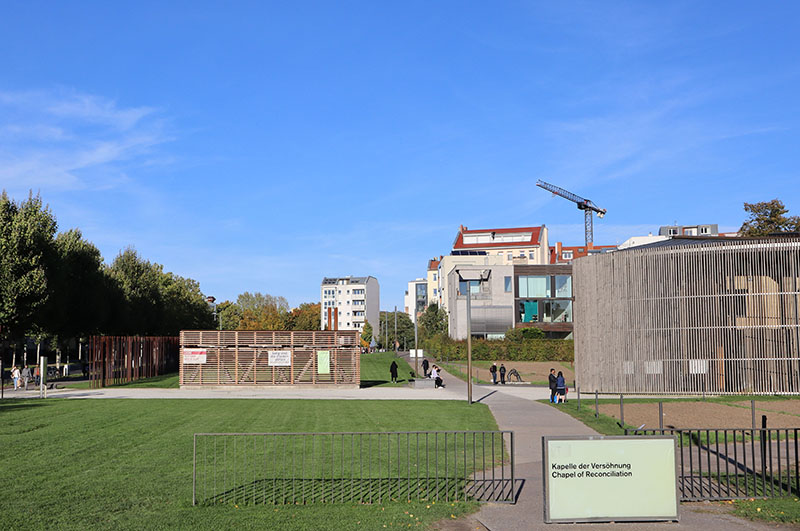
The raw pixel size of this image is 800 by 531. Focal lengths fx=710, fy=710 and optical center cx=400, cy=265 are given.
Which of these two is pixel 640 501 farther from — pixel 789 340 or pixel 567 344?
pixel 567 344

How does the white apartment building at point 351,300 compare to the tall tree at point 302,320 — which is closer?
the tall tree at point 302,320

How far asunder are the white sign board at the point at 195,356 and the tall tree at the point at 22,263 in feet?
30.3

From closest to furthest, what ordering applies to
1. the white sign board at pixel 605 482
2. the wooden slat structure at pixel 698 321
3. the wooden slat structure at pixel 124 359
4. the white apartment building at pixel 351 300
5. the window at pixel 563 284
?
the white sign board at pixel 605 482 → the wooden slat structure at pixel 698 321 → the wooden slat structure at pixel 124 359 → the window at pixel 563 284 → the white apartment building at pixel 351 300

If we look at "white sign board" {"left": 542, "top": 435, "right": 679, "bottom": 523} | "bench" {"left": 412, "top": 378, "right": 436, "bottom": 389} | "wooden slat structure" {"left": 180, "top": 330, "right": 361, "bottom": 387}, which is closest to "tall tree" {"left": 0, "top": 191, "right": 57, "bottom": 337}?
"wooden slat structure" {"left": 180, "top": 330, "right": 361, "bottom": 387}

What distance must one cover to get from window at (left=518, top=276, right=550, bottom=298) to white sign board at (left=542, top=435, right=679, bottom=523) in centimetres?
8435

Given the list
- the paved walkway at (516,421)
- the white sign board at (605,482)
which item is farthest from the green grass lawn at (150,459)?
the white sign board at (605,482)

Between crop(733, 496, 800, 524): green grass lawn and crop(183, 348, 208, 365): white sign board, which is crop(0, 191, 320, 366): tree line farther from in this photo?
crop(733, 496, 800, 524): green grass lawn

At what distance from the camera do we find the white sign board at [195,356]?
132 feet

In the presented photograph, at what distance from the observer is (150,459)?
15.0 meters

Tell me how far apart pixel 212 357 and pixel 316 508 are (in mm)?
31680

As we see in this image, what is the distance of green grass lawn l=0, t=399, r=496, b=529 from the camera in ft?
32.5

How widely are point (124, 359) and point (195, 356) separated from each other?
8529 mm

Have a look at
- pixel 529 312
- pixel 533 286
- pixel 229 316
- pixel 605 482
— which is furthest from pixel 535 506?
pixel 229 316

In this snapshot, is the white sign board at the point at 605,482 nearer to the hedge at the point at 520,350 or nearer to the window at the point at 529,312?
the hedge at the point at 520,350
